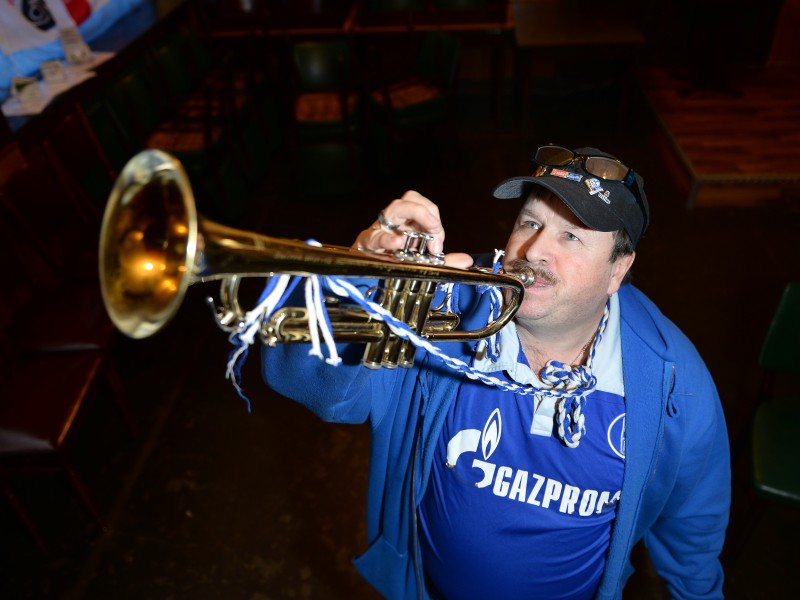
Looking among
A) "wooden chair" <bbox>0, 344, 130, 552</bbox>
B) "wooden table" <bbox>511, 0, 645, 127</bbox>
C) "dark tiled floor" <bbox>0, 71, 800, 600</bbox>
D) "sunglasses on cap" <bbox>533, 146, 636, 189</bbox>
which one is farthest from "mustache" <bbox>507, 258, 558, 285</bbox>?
"wooden table" <bbox>511, 0, 645, 127</bbox>

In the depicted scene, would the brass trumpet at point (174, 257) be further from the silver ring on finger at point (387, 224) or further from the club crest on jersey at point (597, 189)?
the club crest on jersey at point (597, 189)

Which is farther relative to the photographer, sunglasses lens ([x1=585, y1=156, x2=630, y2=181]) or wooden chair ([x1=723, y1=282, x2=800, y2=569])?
wooden chair ([x1=723, y1=282, x2=800, y2=569])

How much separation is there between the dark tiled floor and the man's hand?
1.94 meters

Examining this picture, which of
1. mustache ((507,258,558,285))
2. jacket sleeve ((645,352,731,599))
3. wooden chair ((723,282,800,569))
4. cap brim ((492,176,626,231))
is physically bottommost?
wooden chair ((723,282,800,569))

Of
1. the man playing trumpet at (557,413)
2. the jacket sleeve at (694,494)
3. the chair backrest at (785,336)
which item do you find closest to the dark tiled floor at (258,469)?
the chair backrest at (785,336)

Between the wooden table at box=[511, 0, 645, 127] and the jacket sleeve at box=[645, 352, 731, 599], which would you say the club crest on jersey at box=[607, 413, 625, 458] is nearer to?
the jacket sleeve at box=[645, 352, 731, 599]

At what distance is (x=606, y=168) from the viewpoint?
1.47m

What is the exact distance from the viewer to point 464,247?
4477mm

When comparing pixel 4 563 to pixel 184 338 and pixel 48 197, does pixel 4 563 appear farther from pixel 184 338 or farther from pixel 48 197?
pixel 48 197

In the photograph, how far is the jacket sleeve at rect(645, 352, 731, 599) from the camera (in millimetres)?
1492

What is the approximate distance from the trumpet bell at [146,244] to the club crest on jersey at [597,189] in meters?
0.98

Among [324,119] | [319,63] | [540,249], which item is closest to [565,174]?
[540,249]

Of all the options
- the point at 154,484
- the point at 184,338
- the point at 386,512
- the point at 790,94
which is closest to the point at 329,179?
the point at 184,338

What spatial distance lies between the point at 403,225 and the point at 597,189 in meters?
0.51
